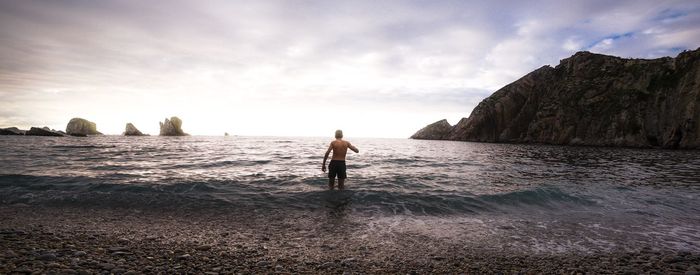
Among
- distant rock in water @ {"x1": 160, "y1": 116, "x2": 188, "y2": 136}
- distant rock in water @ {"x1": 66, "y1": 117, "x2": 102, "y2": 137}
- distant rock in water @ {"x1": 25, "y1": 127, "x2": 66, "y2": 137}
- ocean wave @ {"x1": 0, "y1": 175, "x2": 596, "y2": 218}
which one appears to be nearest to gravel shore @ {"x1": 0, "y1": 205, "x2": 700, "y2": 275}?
ocean wave @ {"x1": 0, "y1": 175, "x2": 596, "y2": 218}

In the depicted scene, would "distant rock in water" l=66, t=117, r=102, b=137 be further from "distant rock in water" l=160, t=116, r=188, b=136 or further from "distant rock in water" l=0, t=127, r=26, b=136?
"distant rock in water" l=160, t=116, r=188, b=136

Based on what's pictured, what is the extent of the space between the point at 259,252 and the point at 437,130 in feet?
499

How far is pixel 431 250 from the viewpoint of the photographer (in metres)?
6.16

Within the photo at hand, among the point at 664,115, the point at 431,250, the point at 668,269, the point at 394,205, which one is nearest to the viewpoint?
the point at 668,269

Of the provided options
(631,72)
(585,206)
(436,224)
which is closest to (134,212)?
(436,224)

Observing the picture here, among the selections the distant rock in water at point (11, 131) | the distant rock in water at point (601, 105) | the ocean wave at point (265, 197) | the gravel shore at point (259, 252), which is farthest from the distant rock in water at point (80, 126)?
the distant rock in water at point (601, 105)

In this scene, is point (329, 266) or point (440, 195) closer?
point (329, 266)

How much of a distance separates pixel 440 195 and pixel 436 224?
3827 millimetres

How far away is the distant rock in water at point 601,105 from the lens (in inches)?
2506

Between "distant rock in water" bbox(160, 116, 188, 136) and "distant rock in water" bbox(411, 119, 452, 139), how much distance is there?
392ft

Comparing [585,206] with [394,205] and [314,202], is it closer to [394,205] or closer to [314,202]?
[394,205]

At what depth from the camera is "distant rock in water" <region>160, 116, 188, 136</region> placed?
142 m

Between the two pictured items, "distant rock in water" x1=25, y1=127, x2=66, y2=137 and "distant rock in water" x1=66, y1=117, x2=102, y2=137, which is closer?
"distant rock in water" x1=25, y1=127, x2=66, y2=137

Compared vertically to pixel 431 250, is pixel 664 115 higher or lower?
higher
